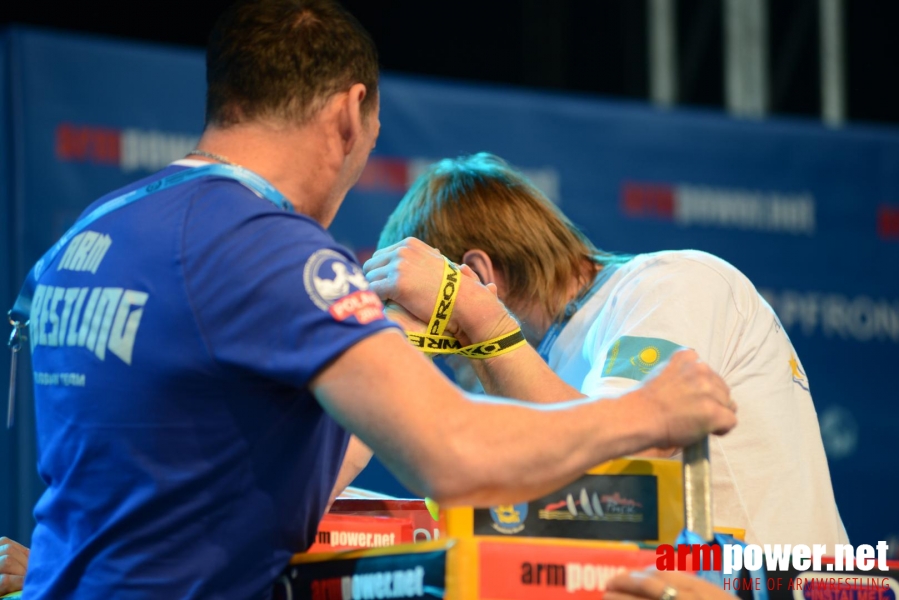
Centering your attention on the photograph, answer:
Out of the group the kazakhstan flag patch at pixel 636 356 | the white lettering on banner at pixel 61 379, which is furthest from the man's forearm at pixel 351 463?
the white lettering on banner at pixel 61 379

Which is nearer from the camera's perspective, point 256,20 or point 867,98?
point 256,20

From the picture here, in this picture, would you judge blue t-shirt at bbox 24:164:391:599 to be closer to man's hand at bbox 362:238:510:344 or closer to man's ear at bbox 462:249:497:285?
man's hand at bbox 362:238:510:344

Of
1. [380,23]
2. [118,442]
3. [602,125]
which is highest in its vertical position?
[380,23]

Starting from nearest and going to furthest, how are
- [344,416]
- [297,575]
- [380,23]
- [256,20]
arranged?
[344,416], [297,575], [256,20], [380,23]

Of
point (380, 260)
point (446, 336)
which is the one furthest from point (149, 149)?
point (446, 336)

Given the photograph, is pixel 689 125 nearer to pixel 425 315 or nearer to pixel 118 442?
pixel 425 315

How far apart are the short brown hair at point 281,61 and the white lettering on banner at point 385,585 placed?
56 cm

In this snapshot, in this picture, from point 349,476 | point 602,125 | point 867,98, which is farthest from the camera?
point 867,98

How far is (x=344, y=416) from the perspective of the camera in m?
1.14

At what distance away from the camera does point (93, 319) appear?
49.3 inches

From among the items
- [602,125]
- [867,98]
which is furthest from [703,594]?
[867,98]

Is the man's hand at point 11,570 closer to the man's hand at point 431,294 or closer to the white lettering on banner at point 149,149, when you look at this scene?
the man's hand at point 431,294

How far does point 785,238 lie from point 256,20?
329 centimetres

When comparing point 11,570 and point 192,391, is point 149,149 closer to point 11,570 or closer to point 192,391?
point 11,570
